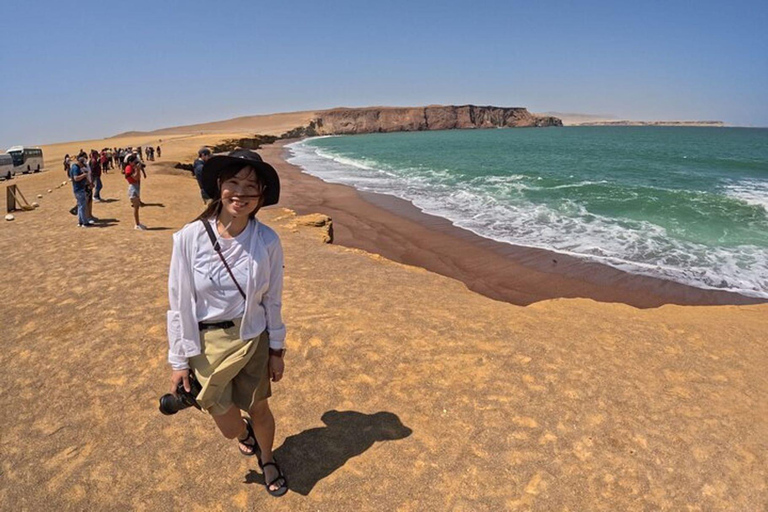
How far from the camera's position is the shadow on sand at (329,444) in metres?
3.07

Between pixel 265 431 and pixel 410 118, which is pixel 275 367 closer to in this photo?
pixel 265 431

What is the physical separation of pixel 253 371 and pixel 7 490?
82.8 inches

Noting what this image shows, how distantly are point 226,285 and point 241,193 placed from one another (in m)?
0.51

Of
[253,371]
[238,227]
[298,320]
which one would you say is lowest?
[298,320]

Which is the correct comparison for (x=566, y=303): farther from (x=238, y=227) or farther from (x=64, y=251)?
(x=64, y=251)

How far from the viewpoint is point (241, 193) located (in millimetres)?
2238

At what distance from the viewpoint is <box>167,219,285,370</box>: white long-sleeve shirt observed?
2258mm

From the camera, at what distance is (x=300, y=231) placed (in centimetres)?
1052

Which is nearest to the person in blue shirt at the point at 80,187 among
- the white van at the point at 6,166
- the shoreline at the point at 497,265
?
the shoreline at the point at 497,265

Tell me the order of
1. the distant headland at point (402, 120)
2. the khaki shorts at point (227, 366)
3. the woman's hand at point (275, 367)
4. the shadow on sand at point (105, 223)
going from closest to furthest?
the khaki shorts at point (227, 366) → the woman's hand at point (275, 367) → the shadow on sand at point (105, 223) → the distant headland at point (402, 120)

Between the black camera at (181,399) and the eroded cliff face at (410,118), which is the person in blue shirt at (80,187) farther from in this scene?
the eroded cliff face at (410,118)

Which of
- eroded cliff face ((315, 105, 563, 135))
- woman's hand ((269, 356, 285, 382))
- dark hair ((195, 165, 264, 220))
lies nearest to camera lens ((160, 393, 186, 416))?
woman's hand ((269, 356, 285, 382))

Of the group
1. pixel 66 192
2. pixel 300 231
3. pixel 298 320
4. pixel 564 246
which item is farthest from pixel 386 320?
pixel 66 192

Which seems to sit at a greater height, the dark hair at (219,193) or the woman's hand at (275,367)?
the dark hair at (219,193)
